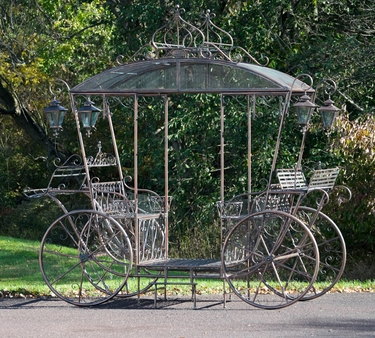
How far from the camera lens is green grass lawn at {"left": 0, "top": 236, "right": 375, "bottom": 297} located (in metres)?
9.81

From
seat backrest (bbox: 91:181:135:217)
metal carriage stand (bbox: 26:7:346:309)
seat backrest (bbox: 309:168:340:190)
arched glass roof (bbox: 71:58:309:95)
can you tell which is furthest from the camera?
seat backrest (bbox: 91:181:135:217)

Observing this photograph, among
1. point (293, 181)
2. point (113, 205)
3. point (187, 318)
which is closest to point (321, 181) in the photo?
point (293, 181)

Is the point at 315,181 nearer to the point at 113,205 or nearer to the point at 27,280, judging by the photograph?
the point at 113,205

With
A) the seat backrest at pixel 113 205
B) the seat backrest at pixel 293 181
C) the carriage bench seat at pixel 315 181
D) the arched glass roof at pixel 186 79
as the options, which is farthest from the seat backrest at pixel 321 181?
the seat backrest at pixel 113 205

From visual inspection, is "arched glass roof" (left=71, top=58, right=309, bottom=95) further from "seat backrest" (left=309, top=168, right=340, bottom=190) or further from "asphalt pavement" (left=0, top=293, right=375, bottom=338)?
"asphalt pavement" (left=0, top=293, right=375, bottom=338)

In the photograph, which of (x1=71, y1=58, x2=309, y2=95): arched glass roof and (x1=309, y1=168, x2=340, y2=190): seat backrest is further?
(x1=71, y1=58, x2=309, y2=95): arched glass roof

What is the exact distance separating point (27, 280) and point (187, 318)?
5.24 m

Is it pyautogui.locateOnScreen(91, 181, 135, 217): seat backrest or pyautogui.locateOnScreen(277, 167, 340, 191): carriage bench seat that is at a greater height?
pyautogui.locateOnScreen(277, 167, 340, 191): carriage bench seat

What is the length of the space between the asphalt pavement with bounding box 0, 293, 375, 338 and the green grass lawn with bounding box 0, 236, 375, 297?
352 millimetres

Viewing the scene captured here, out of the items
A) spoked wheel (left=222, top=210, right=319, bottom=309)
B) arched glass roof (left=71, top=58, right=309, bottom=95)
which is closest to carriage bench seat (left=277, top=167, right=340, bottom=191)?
spoked wheel (left=222, top=210, right=319, bottom=309)

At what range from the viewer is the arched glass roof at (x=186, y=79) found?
8891mm

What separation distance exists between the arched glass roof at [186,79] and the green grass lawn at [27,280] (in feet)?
7.65

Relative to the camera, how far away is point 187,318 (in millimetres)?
8148

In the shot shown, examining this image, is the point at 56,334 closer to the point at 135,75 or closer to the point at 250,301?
the point at 250,301
